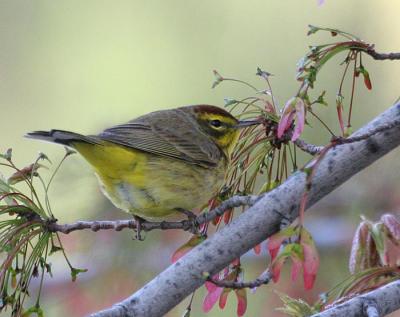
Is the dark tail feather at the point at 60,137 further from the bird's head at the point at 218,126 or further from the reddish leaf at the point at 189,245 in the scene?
the bird's head at the point at 218,126

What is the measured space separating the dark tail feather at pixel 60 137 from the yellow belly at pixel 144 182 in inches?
1.8

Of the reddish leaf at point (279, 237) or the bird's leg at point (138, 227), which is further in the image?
the bird's leg at point (138, 227)

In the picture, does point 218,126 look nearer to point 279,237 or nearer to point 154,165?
point 154,165

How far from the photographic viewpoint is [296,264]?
2414mm

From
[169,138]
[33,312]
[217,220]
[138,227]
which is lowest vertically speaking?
[33,312]

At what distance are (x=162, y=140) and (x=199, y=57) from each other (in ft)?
15.9

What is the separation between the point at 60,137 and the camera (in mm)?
3244

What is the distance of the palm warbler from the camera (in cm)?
360

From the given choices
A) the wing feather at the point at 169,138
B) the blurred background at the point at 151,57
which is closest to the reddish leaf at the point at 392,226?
the wing feather at the point at 169,138

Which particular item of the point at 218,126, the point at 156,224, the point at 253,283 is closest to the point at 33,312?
the point at 156,224

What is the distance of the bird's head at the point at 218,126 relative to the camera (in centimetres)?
418

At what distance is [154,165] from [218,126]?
63 cm

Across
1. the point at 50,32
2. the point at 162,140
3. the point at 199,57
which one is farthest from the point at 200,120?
the point at 50,32

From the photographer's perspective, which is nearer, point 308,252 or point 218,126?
point 308,252
